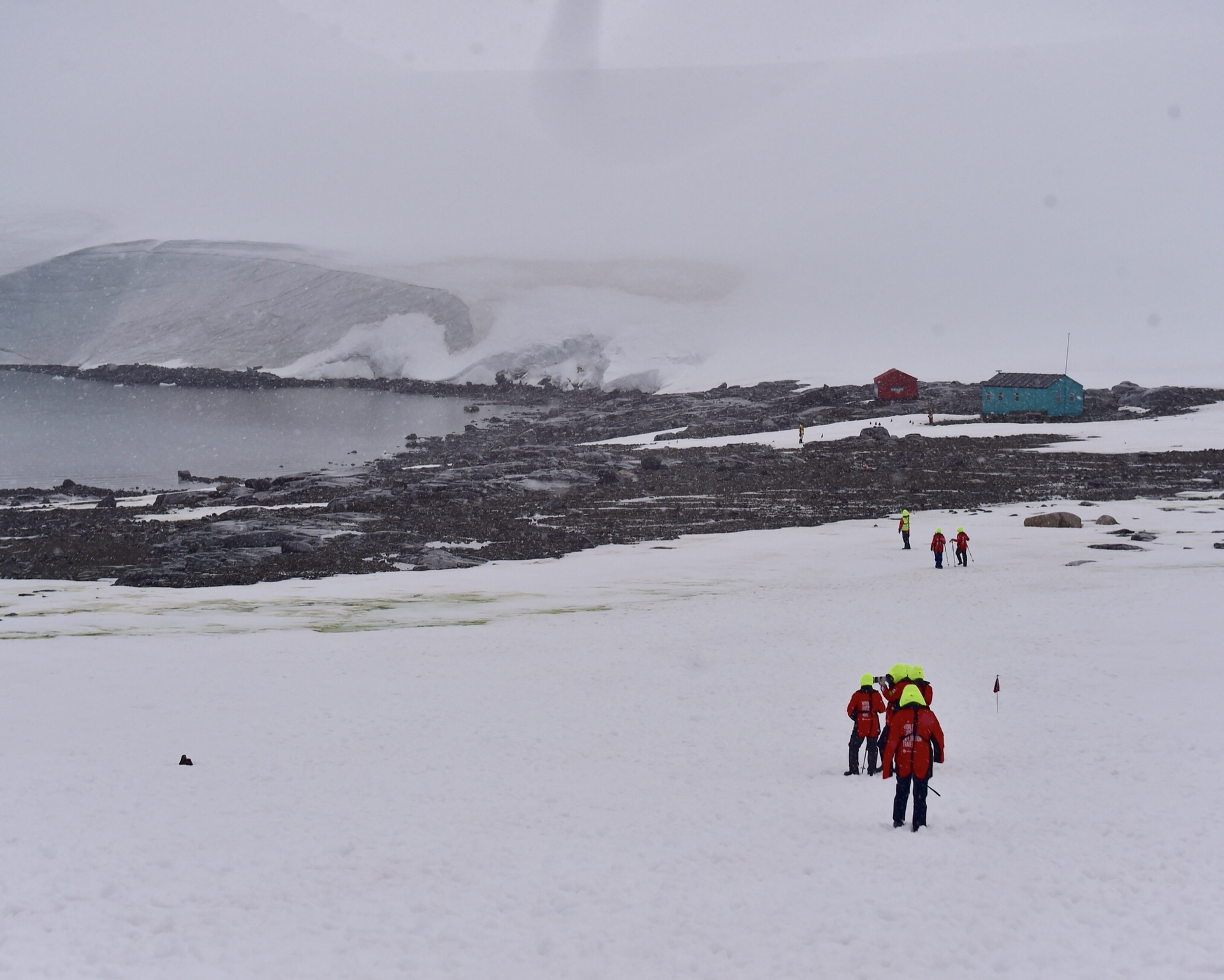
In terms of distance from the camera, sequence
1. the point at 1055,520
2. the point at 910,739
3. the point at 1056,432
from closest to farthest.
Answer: the point at 910,739 < the point at 1055,520 < the point at 1056,432

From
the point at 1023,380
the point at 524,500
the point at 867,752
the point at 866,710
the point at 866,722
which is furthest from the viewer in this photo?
the point at 1023,380

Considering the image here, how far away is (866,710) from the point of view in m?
13.0

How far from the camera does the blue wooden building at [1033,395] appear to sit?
65.6m

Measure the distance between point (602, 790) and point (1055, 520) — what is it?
23.9 m

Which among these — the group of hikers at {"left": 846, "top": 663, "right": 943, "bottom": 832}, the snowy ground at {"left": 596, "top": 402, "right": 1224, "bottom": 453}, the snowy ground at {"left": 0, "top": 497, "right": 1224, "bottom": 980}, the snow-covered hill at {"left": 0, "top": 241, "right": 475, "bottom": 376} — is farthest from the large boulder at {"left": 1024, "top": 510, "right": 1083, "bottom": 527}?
→ the snow-covered hill at {"left": 0, "top": 241, "right": 475, "bottom": 376}

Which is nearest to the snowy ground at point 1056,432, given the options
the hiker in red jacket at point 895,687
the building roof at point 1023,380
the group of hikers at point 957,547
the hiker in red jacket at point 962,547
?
the building roof at point 1023,380

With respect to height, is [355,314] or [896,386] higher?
[355,314]

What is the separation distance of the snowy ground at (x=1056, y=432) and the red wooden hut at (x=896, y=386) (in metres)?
8.34

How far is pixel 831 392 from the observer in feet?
262

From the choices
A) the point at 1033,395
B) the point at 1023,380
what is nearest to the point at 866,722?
the point at 1033,395

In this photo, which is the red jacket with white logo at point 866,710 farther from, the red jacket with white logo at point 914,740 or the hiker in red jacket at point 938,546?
the hiker in red jacket at point 938,546

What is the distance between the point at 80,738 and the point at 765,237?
138 meters

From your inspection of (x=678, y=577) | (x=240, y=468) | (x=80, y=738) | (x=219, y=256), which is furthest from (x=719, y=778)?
(x=219, y=256)

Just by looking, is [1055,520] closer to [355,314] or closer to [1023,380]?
[1023,380]
